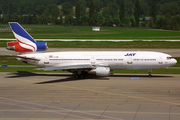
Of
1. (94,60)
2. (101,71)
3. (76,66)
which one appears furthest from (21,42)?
(101,71)

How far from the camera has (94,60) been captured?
48.5 m

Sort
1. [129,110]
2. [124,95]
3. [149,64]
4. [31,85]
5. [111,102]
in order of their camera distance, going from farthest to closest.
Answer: [149,64]
[31,85]
[124,95]
[111,102]
[129,110]

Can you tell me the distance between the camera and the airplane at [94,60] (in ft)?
156

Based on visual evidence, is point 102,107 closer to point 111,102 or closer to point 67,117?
point 111,102

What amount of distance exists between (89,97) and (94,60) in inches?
527

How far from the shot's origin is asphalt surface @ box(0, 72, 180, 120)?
28.8 m

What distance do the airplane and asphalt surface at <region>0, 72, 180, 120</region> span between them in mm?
1635

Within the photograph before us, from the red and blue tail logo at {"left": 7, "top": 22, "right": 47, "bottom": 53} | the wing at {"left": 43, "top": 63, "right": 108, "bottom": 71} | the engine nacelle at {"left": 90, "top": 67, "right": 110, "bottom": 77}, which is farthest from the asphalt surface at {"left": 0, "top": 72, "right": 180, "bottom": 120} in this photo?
the red and blue tail logo at {"left": 7, "top": 22, "right": 47, "bottom": 53}

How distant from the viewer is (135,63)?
4800 cm

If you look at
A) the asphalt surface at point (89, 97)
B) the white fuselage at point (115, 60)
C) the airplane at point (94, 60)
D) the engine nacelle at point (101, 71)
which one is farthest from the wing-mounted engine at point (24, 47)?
the engine nacelle at point (101, 71)

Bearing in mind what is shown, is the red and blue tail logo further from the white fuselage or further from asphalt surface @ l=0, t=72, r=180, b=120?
asphalt surface @ l=0, t=72, r=180, b=120

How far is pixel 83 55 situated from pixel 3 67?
18322mm

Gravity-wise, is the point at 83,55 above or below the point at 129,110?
above

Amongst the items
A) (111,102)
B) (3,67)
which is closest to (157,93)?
(111,102)
